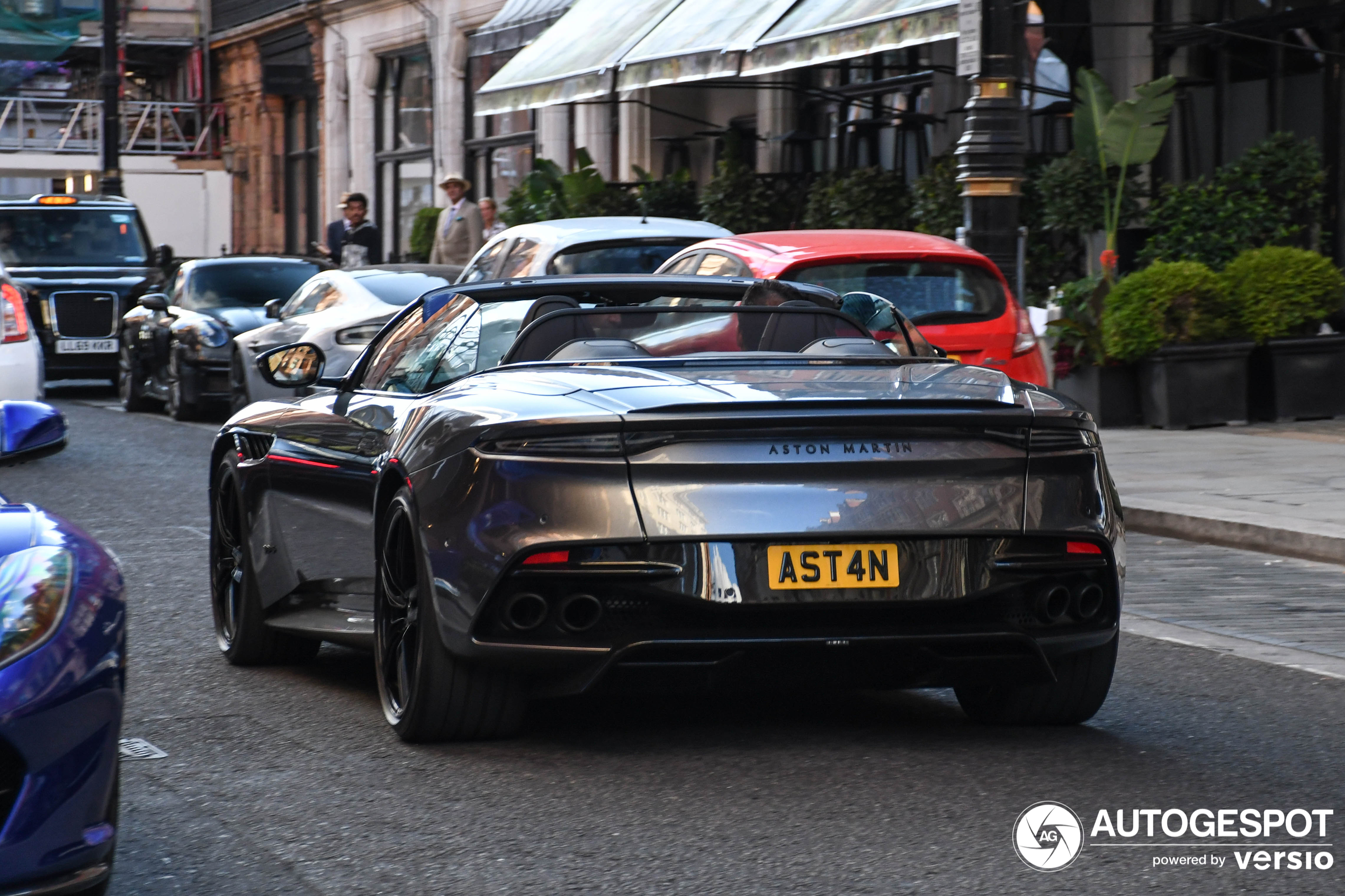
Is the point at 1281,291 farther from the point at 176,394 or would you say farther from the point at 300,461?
the point at 300,461

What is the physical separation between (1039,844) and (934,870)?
1.00ft

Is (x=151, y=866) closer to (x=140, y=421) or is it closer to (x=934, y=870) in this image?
(x=934, y=870)

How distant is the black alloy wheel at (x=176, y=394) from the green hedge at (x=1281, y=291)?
8572 mm

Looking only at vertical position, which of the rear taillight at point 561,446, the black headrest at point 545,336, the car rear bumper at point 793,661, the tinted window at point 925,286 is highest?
the tinted window at point 925,286

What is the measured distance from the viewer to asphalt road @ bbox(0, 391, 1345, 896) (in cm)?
422

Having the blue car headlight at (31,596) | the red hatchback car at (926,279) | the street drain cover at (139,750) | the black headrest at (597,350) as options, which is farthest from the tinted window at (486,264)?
the blue car headlight at (31,596)

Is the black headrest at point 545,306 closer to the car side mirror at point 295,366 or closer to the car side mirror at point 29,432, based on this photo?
the car side mirror at point 295,366

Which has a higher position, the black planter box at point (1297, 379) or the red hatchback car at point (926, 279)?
the red hatchback car at point (926, 279)

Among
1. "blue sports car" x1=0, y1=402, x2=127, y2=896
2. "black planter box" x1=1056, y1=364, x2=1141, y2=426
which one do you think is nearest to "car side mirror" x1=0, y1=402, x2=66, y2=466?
"blue sports car" x1=0, y1=402, x2=127, y2=896

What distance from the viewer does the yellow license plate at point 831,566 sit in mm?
4910

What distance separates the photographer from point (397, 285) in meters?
16.6

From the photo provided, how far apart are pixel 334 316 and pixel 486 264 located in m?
1.53

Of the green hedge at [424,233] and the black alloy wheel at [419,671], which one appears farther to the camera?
the green hedge at [424,233]

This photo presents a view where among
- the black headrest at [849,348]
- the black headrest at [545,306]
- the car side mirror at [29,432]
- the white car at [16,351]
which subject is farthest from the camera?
the white car at [16,351]
